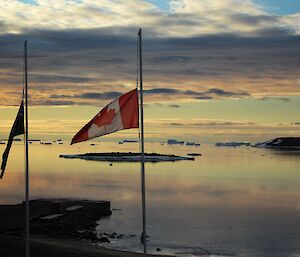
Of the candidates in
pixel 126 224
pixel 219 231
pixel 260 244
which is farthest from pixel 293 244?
pixel 126 224

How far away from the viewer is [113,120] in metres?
18.7

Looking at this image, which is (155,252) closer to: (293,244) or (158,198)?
(293,244)

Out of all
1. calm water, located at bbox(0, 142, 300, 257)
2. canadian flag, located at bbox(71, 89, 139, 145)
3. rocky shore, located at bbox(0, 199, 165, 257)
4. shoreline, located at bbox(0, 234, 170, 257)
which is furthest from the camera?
Answer: calm water, located at bbox(0, 142, 300, 257)

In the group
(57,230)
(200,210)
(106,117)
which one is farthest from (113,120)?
(200,210)

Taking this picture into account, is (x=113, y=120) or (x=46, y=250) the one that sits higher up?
(x=113, y=120)

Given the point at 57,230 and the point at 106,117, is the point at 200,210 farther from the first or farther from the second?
the point at 106,117

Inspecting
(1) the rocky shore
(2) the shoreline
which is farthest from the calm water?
(2) the shoreline


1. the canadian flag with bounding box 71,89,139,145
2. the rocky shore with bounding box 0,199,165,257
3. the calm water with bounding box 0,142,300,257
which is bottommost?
the calm water with bounding box 0,142,300,257

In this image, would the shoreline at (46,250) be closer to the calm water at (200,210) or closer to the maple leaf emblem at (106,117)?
the calm water at (200,210)

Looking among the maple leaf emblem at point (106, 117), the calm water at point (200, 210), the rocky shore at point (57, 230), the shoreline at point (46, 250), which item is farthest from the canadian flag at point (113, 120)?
the calm water at point (200, 210)

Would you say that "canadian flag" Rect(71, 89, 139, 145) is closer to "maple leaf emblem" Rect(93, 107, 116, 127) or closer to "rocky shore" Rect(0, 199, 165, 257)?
"maple leaf emblem" Rect(93, 107, 116, 127)

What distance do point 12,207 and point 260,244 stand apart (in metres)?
25.3

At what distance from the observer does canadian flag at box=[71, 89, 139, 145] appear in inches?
733

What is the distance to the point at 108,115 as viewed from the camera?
18.7 m
